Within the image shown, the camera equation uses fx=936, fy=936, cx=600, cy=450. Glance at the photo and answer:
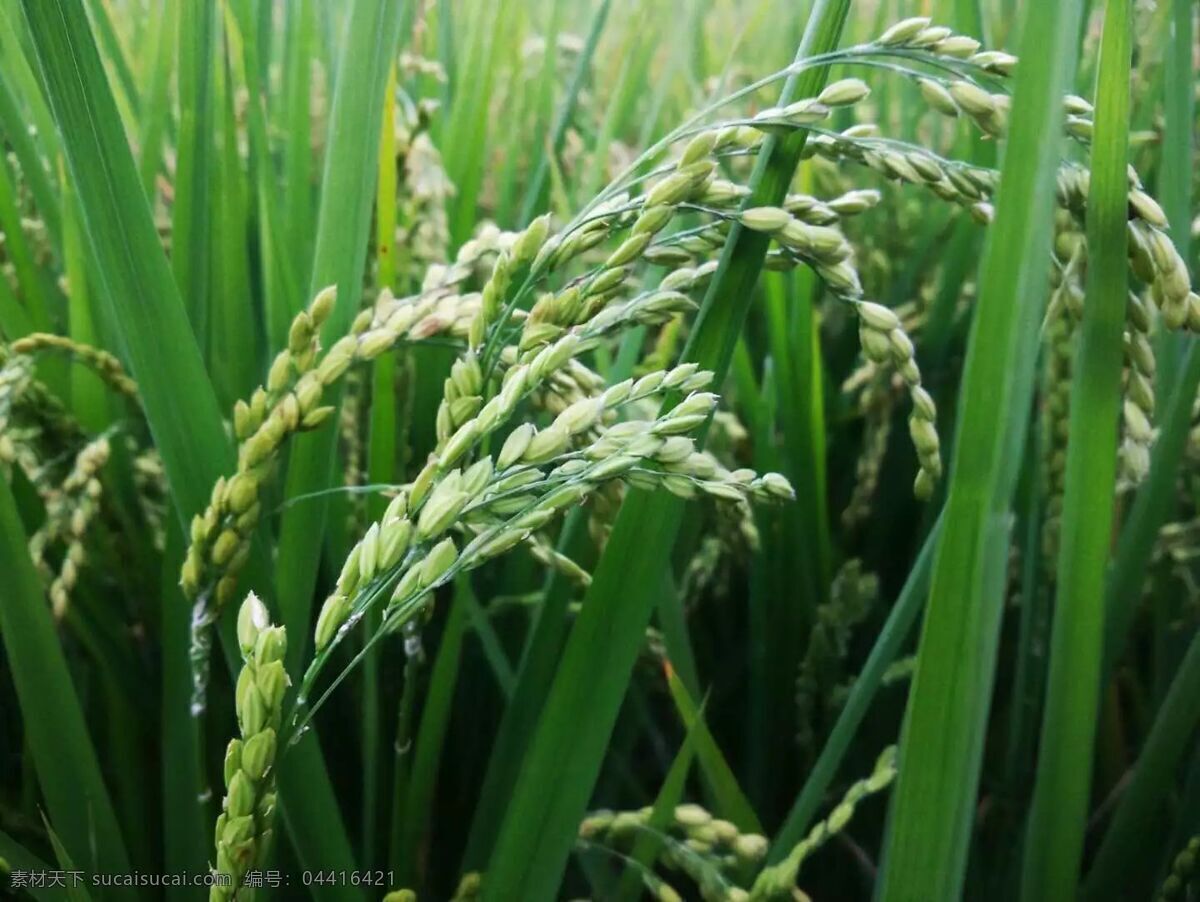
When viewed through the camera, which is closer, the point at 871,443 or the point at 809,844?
the point at 809,844

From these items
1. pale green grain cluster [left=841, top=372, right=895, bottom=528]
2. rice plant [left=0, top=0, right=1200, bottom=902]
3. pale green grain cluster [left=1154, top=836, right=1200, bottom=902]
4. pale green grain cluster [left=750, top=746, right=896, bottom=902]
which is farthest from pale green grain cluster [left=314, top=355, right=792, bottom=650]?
pale green grain cluster [left=841, top=372, right=895, bottom=528]

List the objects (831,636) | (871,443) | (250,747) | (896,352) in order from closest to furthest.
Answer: (250,747)
(896,352)
(831,636)
(871,443)

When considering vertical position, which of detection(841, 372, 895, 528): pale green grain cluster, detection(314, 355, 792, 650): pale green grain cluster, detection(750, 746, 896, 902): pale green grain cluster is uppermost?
detection(314, 355, 792, 650): pale green grain cluster

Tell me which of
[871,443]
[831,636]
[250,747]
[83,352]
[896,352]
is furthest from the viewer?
[871,443]

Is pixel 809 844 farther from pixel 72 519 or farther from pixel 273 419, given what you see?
pixel 72 519

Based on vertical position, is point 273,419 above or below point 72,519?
above

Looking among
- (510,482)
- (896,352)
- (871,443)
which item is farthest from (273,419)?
(871,443)

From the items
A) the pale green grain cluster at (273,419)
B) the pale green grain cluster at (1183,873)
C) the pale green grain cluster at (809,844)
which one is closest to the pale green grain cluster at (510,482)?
the pale green grain cluster at (273,419)

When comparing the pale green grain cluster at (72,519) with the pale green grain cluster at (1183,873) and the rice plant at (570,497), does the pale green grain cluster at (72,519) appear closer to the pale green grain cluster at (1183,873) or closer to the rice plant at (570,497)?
the rice plant at (570,497)

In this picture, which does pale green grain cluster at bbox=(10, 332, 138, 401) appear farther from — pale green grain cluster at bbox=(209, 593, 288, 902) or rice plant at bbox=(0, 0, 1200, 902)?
pale green grain cluster at bbox=(209, 593, 288, 902)
